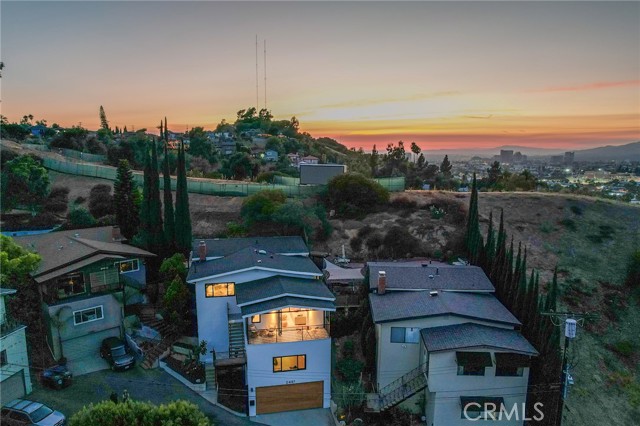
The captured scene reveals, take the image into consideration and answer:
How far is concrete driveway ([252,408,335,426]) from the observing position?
69.9 feet

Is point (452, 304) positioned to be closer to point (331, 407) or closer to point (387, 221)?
point (331, 407)

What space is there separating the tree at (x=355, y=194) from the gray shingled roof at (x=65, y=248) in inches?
997

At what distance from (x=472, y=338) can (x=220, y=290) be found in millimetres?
14657

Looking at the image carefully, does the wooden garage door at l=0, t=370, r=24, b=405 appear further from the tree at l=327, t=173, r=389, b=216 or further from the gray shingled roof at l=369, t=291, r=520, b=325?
the tree at l=327, t=173, r=389, b=216

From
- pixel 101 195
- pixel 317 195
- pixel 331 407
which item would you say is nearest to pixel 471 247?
pixel 331 407

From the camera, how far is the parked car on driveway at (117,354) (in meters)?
23.8

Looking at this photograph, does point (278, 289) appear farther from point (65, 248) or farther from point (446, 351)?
point (65, 248)

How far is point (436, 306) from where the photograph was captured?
2341cm

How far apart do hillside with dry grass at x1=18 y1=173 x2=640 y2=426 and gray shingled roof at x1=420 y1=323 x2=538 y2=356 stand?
7114mm

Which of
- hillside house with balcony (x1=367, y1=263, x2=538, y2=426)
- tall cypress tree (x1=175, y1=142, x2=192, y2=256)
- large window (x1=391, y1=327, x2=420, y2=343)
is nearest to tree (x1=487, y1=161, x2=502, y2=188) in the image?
hillside house with balcony (x1=367, y1=263, x2=538, y2=426)

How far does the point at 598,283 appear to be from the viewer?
3709 centimetres

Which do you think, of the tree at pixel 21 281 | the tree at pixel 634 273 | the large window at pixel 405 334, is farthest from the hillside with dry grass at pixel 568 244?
the tree at pixel 21 281

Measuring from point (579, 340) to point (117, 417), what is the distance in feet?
104

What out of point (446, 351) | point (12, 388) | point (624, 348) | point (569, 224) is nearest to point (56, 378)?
point (12, 388)
